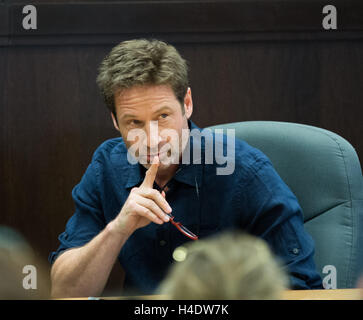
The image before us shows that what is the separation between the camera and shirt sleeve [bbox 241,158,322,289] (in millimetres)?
557

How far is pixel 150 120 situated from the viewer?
56 cm

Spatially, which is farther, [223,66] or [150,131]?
[223,66]

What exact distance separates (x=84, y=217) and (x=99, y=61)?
0.76 ft

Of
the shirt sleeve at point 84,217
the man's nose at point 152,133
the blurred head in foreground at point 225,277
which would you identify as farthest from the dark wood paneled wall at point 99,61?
the blurred head in foreground at point 225,277

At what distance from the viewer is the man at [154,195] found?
1.85ft

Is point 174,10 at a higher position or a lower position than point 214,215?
higher

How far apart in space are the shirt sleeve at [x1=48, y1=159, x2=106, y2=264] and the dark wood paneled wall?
0.04 ft

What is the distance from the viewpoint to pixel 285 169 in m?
0.72

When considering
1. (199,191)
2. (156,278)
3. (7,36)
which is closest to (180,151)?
(199,191)

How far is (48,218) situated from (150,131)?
22cm
